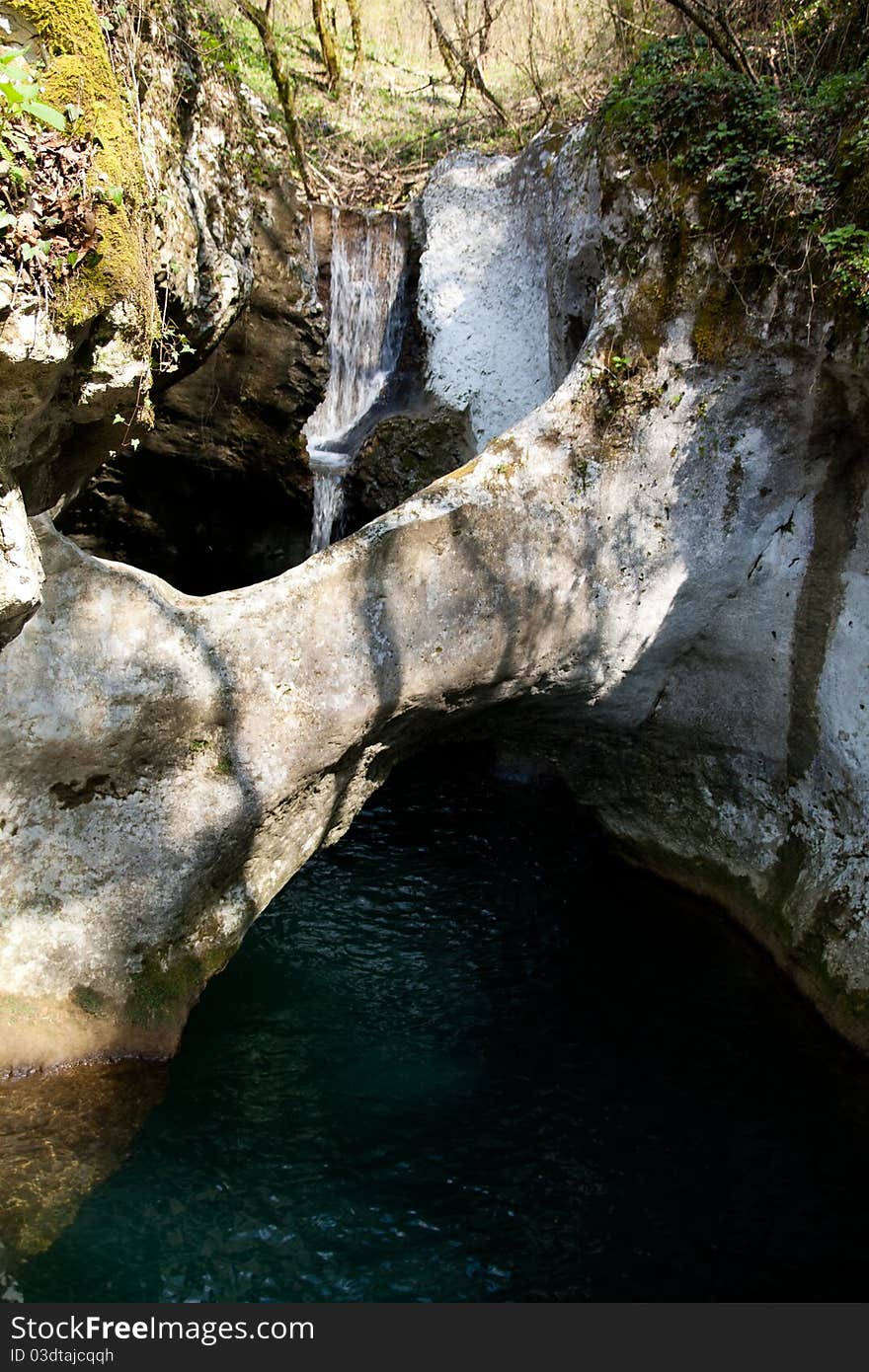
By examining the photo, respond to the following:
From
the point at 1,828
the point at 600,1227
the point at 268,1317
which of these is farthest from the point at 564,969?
the point at 1,828

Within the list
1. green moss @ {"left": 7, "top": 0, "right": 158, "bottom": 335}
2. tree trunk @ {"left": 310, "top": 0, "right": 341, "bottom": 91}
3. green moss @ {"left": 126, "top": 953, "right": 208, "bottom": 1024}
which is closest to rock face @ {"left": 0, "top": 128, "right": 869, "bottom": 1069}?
green moss @ {"left": 126, "top": 953, "right": 208, "bottom": 1024}

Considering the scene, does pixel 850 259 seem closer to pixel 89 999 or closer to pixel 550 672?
pixel 550 672

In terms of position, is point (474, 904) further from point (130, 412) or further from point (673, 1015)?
point (130, 412)

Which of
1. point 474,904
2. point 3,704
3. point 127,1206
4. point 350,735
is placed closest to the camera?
point 127,1206

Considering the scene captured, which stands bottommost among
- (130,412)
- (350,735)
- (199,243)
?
(350,735)

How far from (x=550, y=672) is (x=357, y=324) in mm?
6615

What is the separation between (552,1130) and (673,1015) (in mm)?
1357

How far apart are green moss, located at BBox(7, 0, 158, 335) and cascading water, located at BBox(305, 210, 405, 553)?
6.89m

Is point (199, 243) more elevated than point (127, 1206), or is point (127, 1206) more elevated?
point (199, 243)

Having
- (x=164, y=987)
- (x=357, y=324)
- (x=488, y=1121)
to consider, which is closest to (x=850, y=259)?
(x=488, y=1121)

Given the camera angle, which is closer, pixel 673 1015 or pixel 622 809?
pixel 673 1015

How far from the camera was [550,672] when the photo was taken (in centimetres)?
648

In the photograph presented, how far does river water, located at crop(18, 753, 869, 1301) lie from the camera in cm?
Result: 439

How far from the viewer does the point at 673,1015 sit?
6.30m
